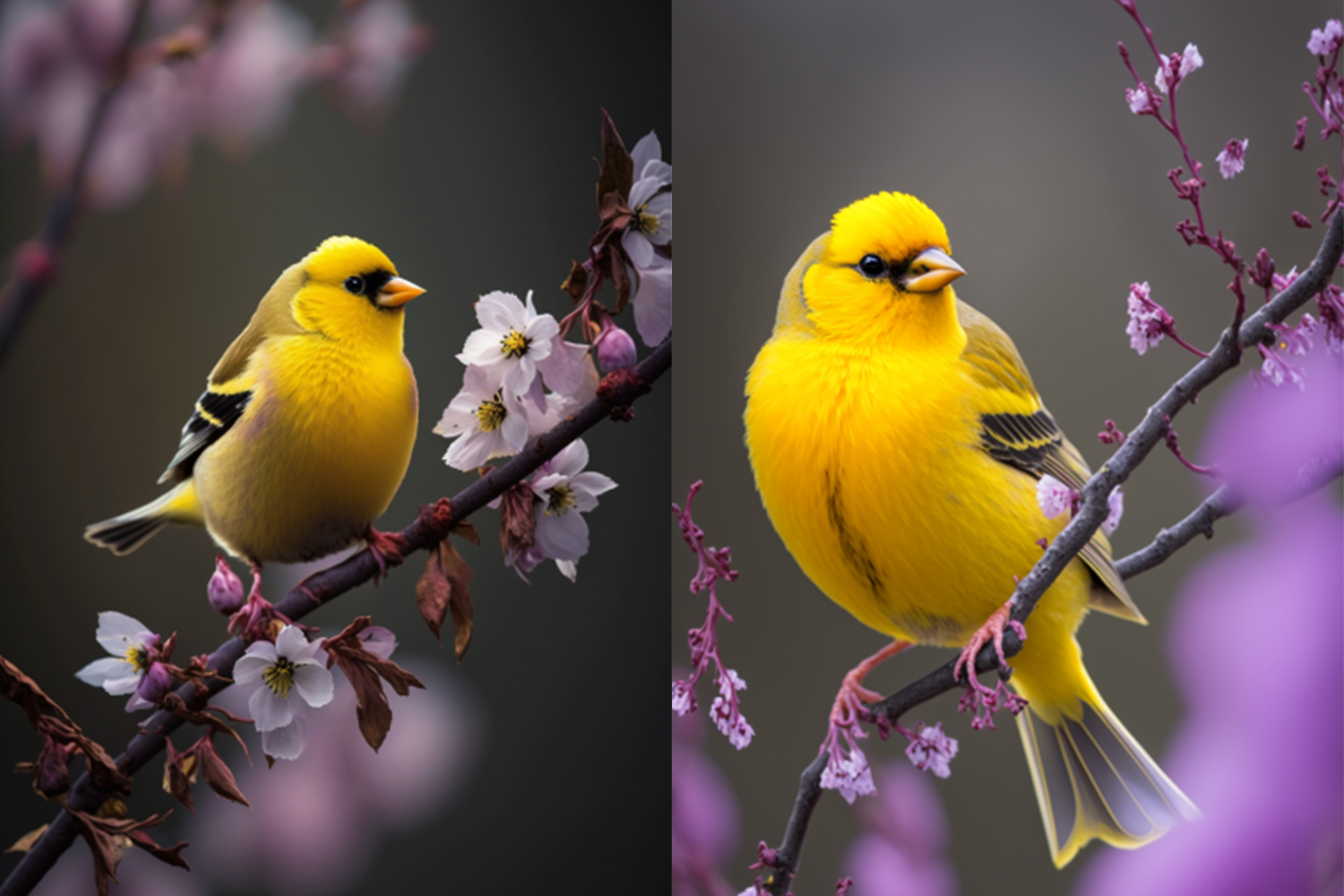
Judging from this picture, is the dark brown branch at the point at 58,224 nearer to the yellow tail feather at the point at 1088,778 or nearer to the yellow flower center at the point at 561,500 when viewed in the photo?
the yellow flower center at the point at 561,500

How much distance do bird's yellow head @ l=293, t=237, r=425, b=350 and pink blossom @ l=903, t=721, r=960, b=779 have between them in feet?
Result: 2.77

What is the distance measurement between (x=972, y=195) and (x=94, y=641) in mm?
1194

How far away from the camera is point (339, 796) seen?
136 cm

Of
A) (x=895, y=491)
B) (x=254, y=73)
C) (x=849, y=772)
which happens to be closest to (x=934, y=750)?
(x=849, y=772)

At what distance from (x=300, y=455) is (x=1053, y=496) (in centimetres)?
90

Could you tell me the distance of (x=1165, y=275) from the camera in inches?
41.8

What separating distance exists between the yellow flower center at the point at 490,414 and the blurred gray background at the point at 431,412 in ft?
0.17

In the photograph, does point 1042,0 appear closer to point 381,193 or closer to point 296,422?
point 381,193

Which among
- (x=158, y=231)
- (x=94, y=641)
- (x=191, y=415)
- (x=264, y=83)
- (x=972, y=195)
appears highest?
(x=972, y=195)

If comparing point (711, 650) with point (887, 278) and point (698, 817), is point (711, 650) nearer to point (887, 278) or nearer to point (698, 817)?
point (698, 817)

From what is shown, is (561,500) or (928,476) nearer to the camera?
(928,476)

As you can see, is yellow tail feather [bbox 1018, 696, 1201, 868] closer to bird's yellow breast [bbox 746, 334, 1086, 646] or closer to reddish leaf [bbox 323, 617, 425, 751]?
bird's yellow breast [bbox 746, 334, 1086, 646]

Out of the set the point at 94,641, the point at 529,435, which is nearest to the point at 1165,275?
the point at 529,435

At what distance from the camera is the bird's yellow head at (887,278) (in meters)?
1.23
